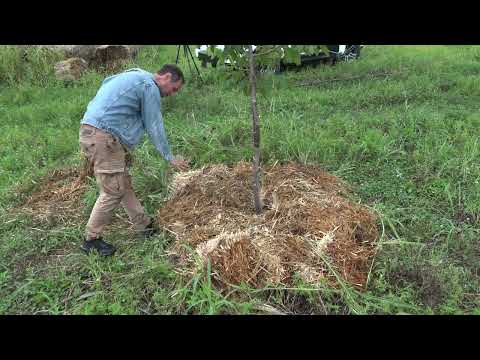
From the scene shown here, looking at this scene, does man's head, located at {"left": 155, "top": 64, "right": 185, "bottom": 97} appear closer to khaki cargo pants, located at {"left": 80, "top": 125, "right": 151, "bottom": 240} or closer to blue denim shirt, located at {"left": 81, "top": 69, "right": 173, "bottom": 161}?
blue denim shirt, located at {"left": 81, "top": 69, "right": 173, "bottom": 161}

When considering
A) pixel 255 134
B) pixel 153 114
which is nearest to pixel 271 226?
pixel 255 134

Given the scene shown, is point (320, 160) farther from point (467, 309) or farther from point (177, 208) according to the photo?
point (467, 309)

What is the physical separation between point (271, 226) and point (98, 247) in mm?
1347

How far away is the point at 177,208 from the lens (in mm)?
3557

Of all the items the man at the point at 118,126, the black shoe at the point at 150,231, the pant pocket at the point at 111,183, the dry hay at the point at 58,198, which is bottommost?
the black shoe at the point at 150,231

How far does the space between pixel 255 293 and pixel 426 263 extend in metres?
1.25

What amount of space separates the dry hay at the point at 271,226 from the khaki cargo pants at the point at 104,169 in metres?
0.51

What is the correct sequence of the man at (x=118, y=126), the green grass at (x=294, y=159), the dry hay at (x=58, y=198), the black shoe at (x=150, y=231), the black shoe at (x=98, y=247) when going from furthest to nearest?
the dry hay at (x=58, y=198), the black shoe at (x=150, y=231), the black shoe at (x=98, y=247), the man at (x=118, y=126), the green grass at (x=294, y=159)

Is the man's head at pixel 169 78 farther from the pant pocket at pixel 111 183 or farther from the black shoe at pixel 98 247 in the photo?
the black shoe at pixel 98 247

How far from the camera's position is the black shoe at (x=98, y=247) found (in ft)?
10.4

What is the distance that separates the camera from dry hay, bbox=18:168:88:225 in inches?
145

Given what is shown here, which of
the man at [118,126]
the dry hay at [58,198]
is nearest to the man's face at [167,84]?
the man at [118,126]

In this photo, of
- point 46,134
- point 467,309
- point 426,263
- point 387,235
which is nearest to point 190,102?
point 46,134

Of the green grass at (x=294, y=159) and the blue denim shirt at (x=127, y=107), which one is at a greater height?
the blue denim shirt at (x=127, y=107)
